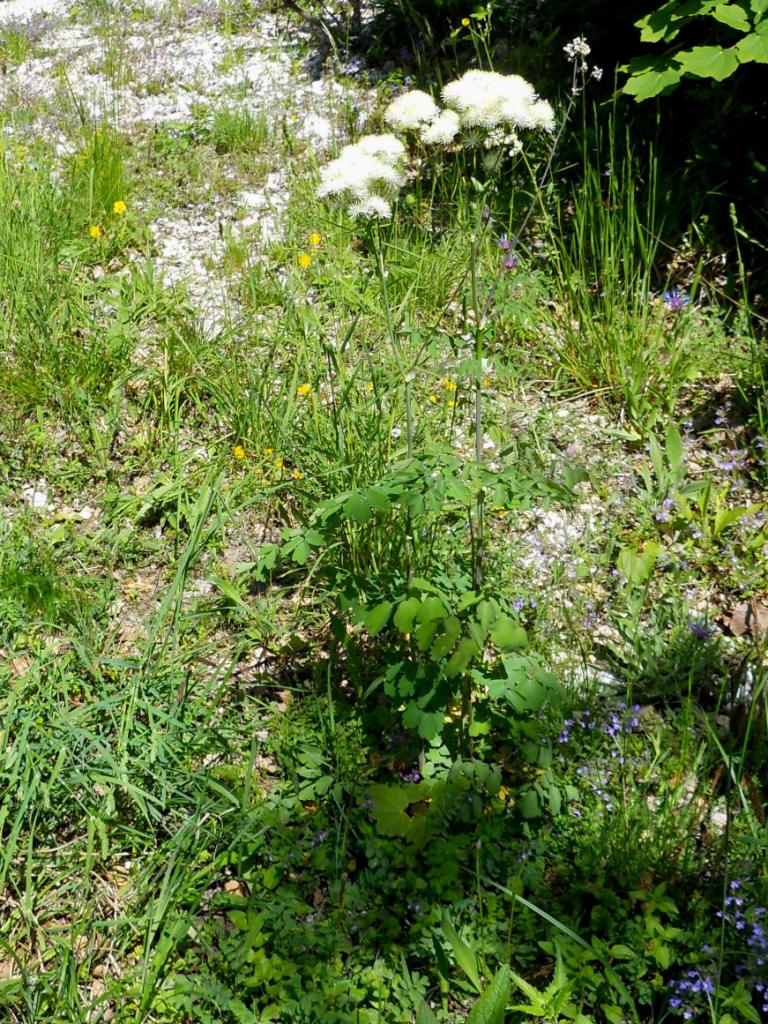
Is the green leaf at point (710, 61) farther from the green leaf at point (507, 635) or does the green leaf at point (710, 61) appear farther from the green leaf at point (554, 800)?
the green leaf at point (554, 800)

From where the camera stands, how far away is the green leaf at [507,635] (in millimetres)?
1857

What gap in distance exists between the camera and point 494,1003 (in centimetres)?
164

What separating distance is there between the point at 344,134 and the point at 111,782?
13.1ft

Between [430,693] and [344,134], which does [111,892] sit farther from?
[344,134]

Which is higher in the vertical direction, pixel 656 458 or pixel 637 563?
pixel 656 458

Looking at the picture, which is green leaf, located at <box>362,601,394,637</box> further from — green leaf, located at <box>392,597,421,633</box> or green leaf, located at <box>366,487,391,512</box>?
green leaf, located at <box>366,487,391,512</box>

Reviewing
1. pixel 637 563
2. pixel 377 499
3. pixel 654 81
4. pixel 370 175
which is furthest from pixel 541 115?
pixel 654 81

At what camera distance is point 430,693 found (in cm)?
198

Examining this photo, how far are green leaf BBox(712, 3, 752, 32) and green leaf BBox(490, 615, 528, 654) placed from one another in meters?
2.38

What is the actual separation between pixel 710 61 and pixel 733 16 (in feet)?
0.49

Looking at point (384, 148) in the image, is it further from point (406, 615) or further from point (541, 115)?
point (406, 615)

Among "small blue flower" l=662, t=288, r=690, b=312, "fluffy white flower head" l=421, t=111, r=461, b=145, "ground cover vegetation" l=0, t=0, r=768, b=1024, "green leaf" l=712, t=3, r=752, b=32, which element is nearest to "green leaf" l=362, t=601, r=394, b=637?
"ground cover vegetation" l=0, t=0, r=768, b=1024

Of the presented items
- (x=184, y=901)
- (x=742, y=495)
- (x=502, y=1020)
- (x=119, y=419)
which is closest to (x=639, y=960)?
(x=502, y=1020)

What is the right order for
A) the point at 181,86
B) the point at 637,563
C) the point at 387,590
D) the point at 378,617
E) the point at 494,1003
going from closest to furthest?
the point at 494,1003, the point at 378,617, the point at 387,590, the point at 637,563, the point at 181,86
